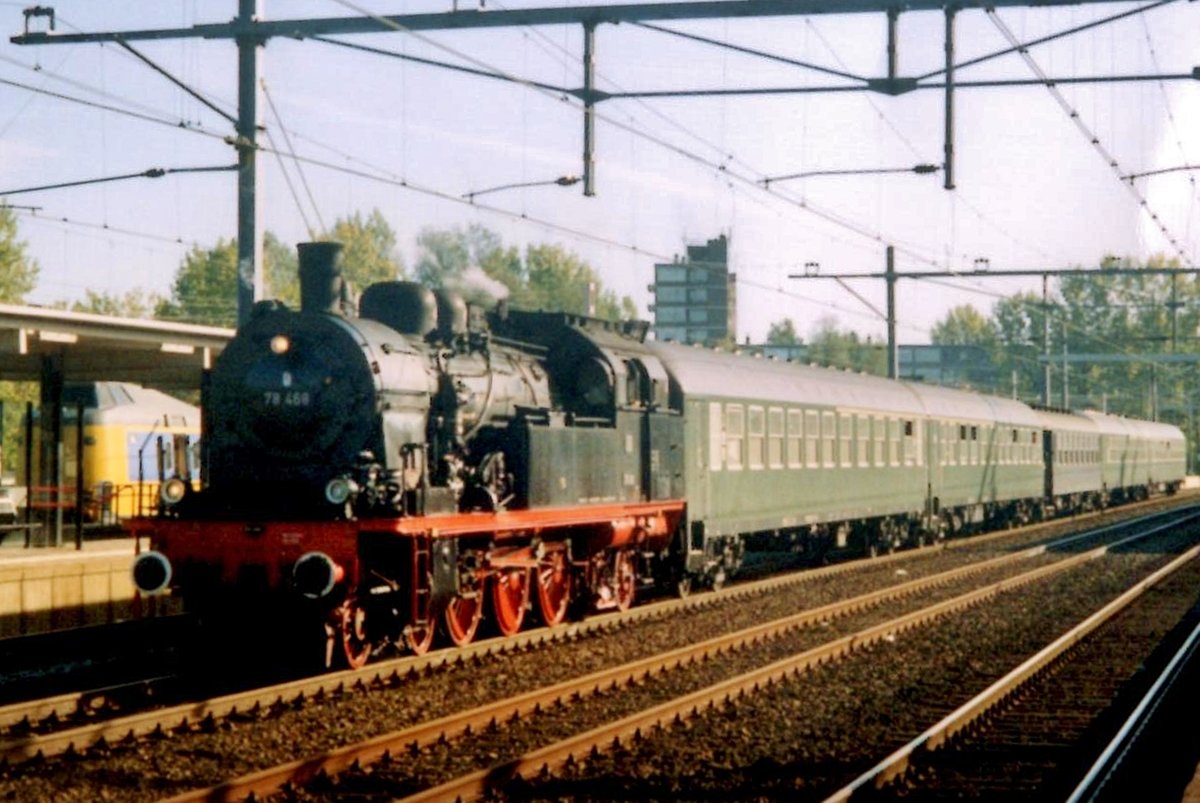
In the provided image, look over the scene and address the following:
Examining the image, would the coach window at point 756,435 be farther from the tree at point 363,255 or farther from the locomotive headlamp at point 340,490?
the tree at point 363,255

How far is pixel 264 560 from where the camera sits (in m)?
13.0

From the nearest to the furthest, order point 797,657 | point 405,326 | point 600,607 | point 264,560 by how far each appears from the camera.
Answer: point 264,560, point 797,657, point 405,326, point 600,607

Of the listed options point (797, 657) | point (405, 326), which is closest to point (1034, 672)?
point (797, 657)

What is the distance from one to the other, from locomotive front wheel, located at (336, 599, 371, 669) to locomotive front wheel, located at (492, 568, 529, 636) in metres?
1.77

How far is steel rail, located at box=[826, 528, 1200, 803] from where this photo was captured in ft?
29.7

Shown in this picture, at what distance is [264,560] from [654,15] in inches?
242

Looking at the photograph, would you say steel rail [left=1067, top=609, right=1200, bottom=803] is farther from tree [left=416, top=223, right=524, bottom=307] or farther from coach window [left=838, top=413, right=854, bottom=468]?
tree [left=416, top=223, right=524, bottom=307]

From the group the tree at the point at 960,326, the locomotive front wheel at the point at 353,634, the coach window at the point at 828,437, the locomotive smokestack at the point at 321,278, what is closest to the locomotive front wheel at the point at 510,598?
the locomotive front wheel at the point at 353,634

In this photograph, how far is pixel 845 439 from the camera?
2627 cm

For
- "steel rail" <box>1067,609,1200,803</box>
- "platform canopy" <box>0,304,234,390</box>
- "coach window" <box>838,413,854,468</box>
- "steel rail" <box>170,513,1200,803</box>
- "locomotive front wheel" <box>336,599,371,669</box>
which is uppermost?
"platform canopy" <box>0,304,234,390</box>

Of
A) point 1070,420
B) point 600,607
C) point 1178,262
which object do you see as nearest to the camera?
point 600,607

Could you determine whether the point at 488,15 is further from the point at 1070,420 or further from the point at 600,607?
the point at 1070,420

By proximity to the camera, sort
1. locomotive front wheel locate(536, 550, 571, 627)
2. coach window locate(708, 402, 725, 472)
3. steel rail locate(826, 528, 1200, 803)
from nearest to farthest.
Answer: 1. steel rail locate(826, 528, 1200, 803)
2. locomotive front wheel locate(536, 550, 571, 627)
3. coach window locate(708, 402, 725, 472)

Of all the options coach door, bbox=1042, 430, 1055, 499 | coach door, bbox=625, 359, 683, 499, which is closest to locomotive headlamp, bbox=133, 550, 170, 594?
coach door, bbox=625, 359, 683, 499
